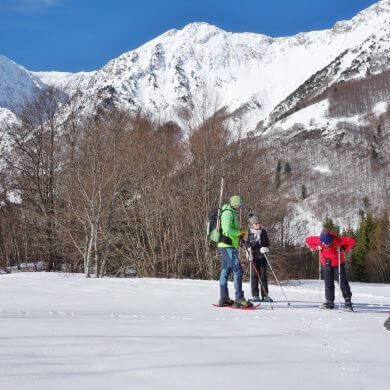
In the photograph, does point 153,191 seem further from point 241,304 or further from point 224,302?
point 241,304

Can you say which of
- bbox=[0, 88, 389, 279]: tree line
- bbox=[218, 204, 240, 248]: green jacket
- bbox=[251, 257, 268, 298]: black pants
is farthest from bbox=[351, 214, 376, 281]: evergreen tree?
bbox=[218, 204, 240, 248]: green jacket

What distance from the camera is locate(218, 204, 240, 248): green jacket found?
841cm

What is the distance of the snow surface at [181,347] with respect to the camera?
12.4 ft

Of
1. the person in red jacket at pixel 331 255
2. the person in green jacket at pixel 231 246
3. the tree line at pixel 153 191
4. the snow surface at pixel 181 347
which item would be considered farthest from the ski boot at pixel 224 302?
the tree line at pixel 153 191

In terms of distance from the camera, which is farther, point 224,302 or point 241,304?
point 224,302

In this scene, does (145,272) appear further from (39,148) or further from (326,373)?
(326,373)

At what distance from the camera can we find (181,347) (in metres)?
4.83

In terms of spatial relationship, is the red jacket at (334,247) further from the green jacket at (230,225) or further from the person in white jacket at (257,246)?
the green jacket at (230,225)

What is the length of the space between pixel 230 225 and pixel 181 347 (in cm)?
377

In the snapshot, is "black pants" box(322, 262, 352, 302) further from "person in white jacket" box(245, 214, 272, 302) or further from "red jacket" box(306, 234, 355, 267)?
"person in white jacket" box(245, 214, 272, 302)

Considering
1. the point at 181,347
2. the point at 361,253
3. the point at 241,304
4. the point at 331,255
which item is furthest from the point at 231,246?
the point at 361,253

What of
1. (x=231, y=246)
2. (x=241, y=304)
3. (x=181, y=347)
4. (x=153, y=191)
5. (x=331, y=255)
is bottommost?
(x=181, y=347)

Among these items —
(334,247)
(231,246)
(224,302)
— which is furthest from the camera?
(334,247)

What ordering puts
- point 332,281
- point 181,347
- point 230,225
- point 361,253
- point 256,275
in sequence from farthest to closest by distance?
point 361,253
point 256,275
point 332,281
point 230,225
point 181,347
